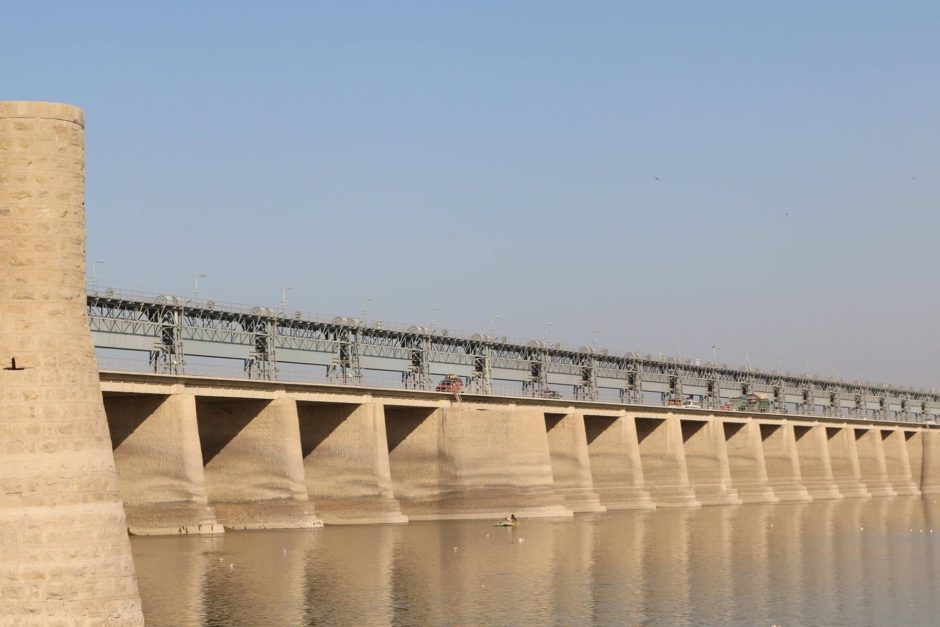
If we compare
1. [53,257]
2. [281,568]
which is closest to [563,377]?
[281,568]

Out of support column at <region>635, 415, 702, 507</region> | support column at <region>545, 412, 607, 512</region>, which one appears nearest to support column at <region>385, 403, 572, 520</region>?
support column at <region>545, 412, 607, 512</region>

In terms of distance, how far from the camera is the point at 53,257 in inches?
1113

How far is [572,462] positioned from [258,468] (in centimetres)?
2622

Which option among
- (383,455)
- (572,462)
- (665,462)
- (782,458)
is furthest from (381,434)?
(782,458)

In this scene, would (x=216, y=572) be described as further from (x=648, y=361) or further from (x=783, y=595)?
(x=648, y=361)

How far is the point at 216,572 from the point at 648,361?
68.5 meters

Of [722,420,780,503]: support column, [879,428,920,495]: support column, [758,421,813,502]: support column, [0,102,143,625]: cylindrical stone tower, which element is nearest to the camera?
[0,102,143,625]: cylindrical stone tower

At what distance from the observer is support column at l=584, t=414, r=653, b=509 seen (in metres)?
90.7

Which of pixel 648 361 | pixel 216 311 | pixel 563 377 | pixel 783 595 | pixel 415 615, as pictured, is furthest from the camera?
pixel 648 361

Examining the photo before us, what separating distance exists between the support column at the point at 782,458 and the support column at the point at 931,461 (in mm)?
24210

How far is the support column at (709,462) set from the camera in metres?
101

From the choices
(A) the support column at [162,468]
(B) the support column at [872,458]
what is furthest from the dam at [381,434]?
(B) the support column at [872,458]

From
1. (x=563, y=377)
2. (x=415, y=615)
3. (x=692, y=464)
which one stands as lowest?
(x=415, y=615)

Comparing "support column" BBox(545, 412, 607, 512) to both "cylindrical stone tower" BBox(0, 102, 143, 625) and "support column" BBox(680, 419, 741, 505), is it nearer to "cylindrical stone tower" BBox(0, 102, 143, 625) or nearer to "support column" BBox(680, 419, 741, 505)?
"support column" BBox(680, 419, 741, 505)
